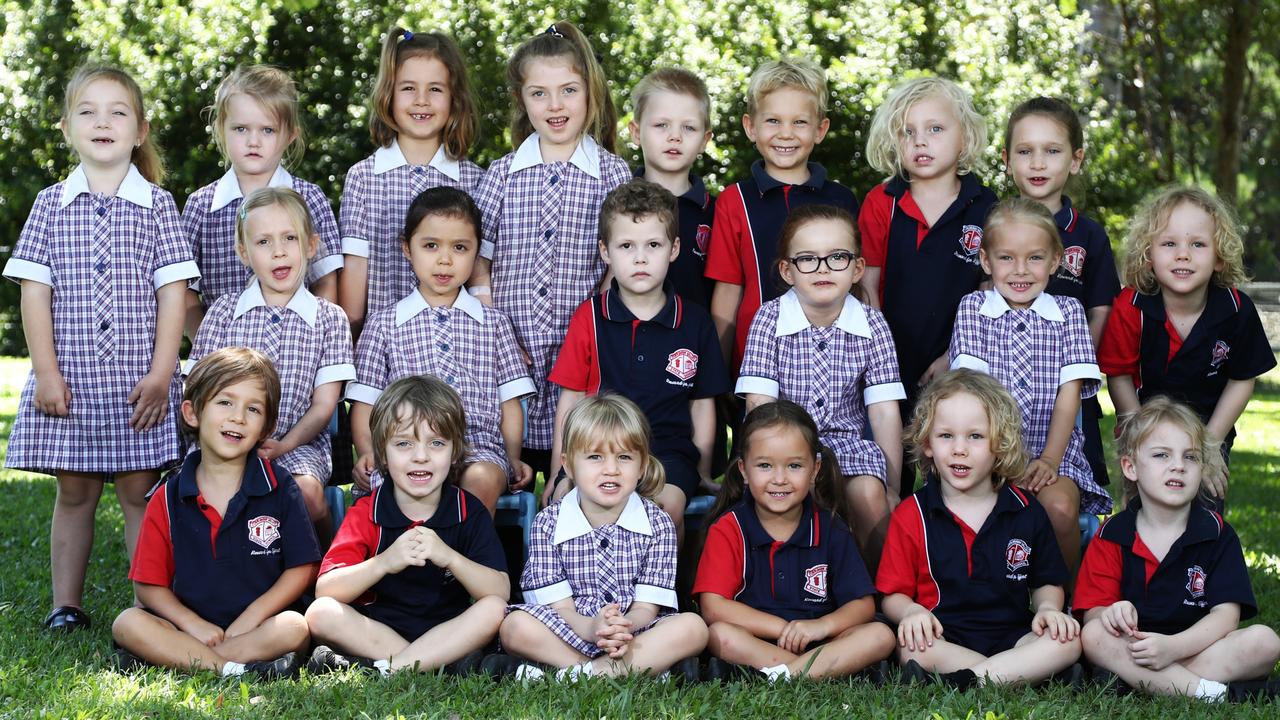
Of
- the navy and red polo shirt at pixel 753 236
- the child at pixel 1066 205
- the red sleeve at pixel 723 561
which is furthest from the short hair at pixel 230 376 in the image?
the child at pixel 1066 205

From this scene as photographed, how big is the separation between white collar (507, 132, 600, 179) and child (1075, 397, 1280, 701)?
2.25 m

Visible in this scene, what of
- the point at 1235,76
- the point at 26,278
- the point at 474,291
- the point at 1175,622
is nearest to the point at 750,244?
the point at 474,291

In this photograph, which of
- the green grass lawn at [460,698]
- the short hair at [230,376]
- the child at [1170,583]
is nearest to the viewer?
the green grass lawn at [460,698]

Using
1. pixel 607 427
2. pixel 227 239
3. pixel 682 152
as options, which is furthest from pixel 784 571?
pixel 227 239

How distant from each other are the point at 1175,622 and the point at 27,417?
3992 millimetres

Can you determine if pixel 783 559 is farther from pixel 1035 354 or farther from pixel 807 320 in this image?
pixel 1035 354

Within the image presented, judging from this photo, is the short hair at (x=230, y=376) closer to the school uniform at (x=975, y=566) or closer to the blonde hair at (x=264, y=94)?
the blonde hair at (x=264, y=94)

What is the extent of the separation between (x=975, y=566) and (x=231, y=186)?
10.4 ft

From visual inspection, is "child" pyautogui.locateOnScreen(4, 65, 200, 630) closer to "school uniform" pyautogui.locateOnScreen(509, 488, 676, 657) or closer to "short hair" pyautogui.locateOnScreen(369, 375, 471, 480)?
"short hair" pyautogui.locateOnScreen(369, 375, 471, 480)

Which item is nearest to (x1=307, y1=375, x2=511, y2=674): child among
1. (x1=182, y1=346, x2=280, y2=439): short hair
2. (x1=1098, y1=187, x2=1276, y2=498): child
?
(x1=182, y1=346, x2=280, y2=439): short hair

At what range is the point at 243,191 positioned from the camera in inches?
207

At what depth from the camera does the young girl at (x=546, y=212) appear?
5.16 m

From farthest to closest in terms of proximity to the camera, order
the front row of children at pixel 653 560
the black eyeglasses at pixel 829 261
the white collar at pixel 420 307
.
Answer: the white collar at pixel 420 307
the black eyeglasses at pixel 829 261
the front row of children at pixel 653 560

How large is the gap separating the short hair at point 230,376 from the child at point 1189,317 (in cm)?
305
